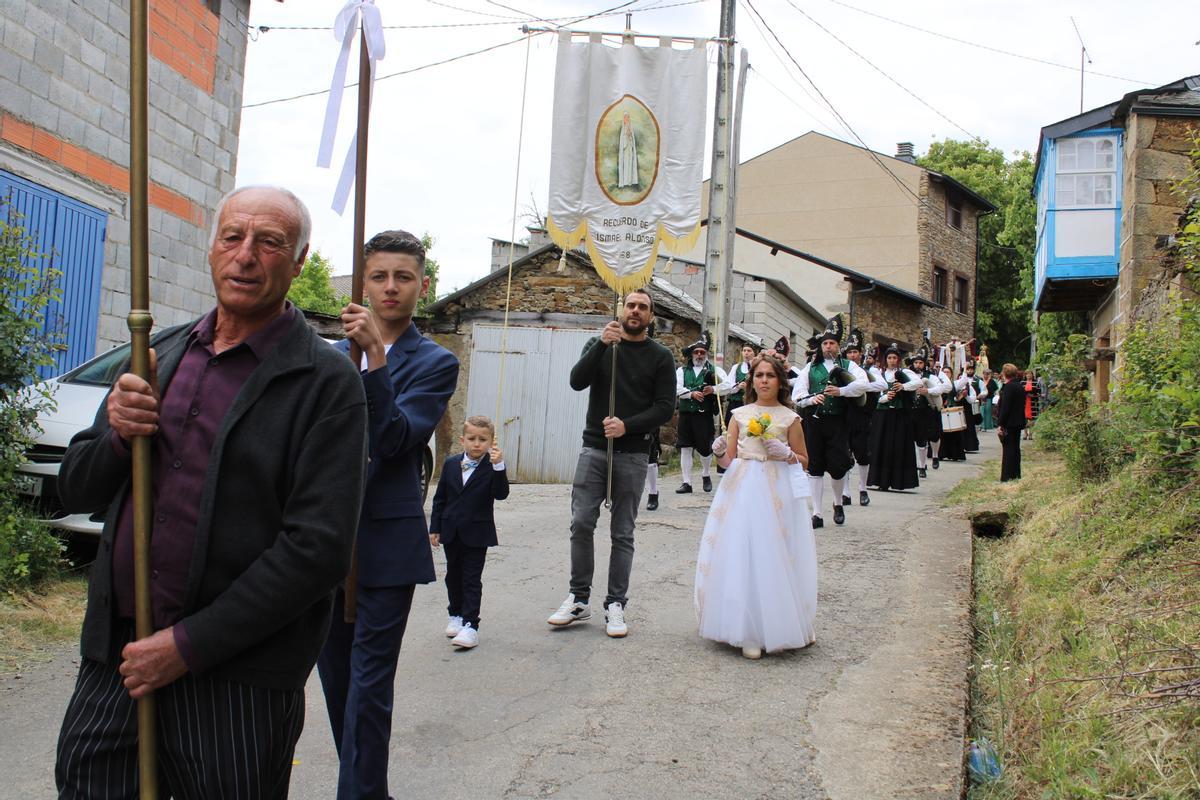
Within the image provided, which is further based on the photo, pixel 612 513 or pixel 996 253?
pixel 996 253

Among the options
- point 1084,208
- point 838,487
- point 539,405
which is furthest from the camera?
point 1084,208

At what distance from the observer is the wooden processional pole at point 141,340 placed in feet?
6.72

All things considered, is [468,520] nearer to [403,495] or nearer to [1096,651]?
[403,495]

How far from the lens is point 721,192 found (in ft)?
52.0

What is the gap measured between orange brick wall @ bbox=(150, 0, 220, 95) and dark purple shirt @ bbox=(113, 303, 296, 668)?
9.37 meters

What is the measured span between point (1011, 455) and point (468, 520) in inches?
415

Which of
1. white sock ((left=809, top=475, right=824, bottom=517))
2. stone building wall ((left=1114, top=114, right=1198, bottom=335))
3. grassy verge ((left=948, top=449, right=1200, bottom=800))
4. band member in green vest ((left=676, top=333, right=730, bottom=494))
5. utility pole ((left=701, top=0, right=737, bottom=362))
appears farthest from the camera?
utility pole ((left=701, top=0, right=737, bottom=362))

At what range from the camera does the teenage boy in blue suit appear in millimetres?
3295

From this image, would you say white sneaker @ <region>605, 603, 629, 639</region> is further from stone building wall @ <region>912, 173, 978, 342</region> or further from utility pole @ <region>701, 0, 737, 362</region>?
stone building wall @ <region>912, 173, 978, 342</region>

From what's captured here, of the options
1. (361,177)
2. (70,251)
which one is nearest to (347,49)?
(361,177)

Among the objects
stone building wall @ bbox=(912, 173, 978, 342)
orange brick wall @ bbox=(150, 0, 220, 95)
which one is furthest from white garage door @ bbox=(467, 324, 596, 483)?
stone building wall @ bbox=(912, 173, 978, 342)

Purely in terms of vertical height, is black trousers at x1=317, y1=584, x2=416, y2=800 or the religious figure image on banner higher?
the religious figure image on banner

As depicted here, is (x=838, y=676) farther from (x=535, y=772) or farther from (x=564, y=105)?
(x=564, y=105)

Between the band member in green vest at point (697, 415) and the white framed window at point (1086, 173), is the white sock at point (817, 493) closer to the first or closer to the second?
the band member in green vest at point (697, 415)
